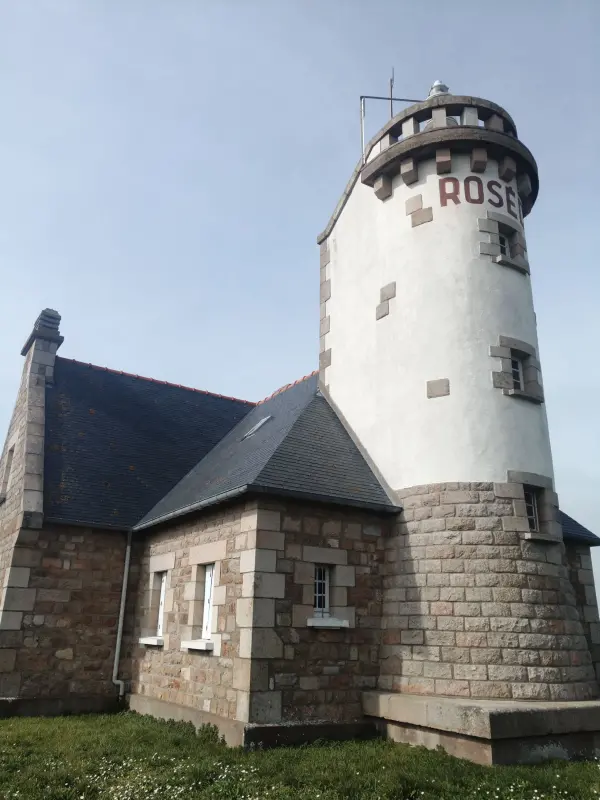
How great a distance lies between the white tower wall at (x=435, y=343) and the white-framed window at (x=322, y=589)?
6.39 ft

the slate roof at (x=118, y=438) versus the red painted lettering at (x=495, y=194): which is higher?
the red painted lettering at (x=495, y=194)

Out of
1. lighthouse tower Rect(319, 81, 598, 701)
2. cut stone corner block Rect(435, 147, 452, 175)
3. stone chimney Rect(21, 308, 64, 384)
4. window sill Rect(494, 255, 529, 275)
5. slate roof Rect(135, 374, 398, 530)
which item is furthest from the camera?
stone chimney Rect(21, 308, 64, 384)

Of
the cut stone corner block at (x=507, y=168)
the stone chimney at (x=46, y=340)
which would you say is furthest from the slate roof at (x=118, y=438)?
the cut stone corner block at (x=507, y=168)

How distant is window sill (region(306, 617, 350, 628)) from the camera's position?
9.16m

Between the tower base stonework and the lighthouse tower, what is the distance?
0.02m

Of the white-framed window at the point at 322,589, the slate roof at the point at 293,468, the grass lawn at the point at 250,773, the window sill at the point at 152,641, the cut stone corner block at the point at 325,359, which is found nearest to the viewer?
the grass lawn at the point at 250,773

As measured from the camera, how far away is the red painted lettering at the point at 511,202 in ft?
39.6

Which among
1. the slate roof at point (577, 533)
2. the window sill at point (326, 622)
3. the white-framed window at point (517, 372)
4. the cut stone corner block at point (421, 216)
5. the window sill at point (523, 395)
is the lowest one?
the window sill at point (326, 622)

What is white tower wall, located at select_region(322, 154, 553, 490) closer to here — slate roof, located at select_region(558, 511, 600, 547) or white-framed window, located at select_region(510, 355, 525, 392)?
white-framed window, located at select_region(510, 355, 525, 392)

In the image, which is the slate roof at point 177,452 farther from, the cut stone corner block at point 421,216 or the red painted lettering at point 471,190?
the red painted lettering at point 471,190

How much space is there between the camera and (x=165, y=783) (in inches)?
260

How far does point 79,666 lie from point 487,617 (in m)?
7.30

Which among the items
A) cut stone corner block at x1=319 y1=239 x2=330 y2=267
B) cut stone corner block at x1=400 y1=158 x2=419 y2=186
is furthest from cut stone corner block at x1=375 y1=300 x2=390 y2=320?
cut stone corner block at x1=319 y1=239 x2=330 y2=267

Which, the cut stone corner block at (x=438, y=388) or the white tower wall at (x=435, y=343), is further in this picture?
the cut stone corner block at (x=438, y=388)
